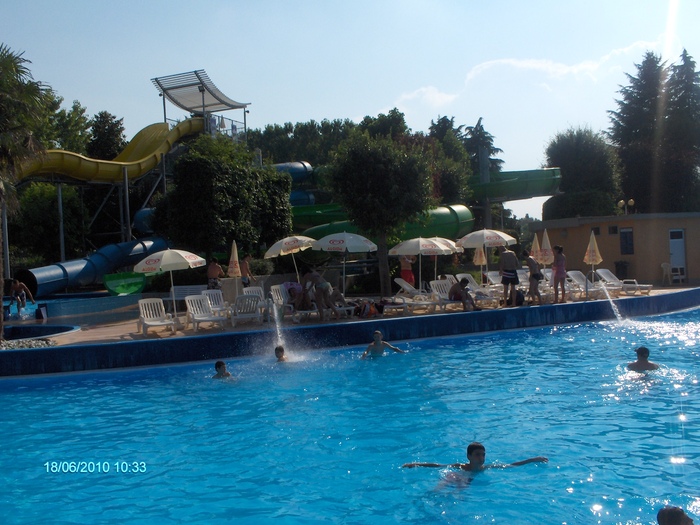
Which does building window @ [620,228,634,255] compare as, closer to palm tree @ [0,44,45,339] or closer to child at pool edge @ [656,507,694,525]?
palm tree @ [0,44,45,339]

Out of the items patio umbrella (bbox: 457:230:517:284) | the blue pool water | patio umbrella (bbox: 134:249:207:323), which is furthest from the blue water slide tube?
patio umbrella (bbox: 457:230:517:284)

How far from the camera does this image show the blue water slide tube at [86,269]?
915 inches

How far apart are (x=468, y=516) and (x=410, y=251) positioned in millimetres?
11473

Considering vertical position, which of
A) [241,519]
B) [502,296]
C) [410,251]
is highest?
[410,251]

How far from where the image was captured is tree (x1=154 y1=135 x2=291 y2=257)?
20141 mm

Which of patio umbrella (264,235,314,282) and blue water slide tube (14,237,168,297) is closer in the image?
patio umbrella (264,235,314,282)

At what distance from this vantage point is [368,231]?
19500 mm

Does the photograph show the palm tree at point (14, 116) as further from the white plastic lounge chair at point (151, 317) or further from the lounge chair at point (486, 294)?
the lounge chair at point (486, 294)

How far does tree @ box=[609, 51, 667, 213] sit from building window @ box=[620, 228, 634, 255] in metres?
14.8

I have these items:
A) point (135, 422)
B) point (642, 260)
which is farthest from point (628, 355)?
point (642, 260)

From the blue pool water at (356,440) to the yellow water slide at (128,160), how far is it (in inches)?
602

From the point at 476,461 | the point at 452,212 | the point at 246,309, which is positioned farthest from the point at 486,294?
the point at 476,461

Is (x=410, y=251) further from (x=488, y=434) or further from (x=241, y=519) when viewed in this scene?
(x=241, y=519)

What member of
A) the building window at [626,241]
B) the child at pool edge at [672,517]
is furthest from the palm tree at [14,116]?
the building window at [626,241]
